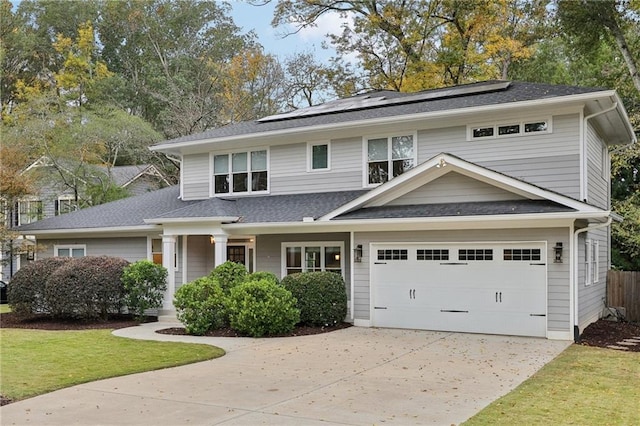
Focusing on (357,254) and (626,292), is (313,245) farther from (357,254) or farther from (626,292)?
(626,292)

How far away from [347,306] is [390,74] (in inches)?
664

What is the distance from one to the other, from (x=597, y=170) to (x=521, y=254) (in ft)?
14.6

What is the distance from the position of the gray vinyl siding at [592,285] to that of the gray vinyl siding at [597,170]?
0.89 metres

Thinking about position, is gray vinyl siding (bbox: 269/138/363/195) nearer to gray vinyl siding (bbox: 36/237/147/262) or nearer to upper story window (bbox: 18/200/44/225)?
gray vinyl siding (bbox: 36/237/147/262)

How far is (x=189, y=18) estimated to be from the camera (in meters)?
41.8

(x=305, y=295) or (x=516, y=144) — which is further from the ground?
(x=516, y=144)

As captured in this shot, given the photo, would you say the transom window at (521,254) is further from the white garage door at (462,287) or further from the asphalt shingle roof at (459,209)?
the asphalt shingle roof at (459,209)

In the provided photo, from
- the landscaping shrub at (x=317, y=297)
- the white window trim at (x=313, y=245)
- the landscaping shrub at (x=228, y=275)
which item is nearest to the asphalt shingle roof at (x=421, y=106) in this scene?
the white window trim at (x=313, y=245)

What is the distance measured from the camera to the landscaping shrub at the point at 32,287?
611 inches

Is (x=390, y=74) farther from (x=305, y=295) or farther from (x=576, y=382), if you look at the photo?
(x=576, y=382)

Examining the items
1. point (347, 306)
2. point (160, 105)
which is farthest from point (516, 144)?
point (160, 105)

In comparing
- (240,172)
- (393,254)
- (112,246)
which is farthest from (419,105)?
(112,246)

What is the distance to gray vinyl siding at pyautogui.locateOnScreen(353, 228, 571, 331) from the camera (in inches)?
462

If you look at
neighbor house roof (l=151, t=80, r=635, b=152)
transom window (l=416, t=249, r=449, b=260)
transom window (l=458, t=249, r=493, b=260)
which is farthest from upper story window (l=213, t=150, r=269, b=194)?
transom window (l=458, t=249, r=493, b=260)
